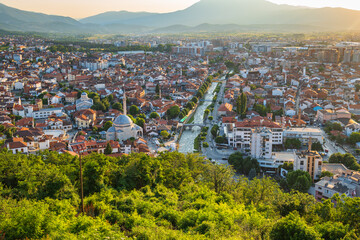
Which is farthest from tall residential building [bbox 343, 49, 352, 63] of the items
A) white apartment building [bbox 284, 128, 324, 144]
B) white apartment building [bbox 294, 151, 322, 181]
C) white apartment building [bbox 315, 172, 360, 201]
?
white apartment building [bbox 315, 172, 360, 201]

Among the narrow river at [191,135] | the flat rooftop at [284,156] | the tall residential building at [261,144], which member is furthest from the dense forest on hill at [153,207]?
the narrow river at [191,135]

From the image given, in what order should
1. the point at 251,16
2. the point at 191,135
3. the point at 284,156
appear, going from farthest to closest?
the point at 251,16 < the point at 191,135 < the point at 284,156

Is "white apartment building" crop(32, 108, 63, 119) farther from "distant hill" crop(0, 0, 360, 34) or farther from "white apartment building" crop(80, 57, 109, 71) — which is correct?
"distant hill" crop(0, 0, 360, 34)

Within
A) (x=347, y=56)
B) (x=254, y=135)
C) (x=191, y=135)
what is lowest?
(x=191, y=135)

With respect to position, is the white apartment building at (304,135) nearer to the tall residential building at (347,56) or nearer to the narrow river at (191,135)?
the narrow river at (191,135)

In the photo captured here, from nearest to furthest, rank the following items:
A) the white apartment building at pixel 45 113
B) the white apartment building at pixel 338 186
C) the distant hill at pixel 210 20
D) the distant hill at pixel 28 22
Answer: the white apartment building at pixel 338 186 → the white apartment building at pixel 45 113 → the distant hill at pixel 28 22 → the distant hill at pixel 210 20

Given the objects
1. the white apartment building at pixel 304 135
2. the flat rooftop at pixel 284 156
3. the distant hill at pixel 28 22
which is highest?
the distant hill at pixel 28 22

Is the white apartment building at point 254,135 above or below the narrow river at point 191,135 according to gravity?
above

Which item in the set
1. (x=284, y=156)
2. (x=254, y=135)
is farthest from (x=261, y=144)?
(x=284, y=156)

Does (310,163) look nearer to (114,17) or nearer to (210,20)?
(210,20)
